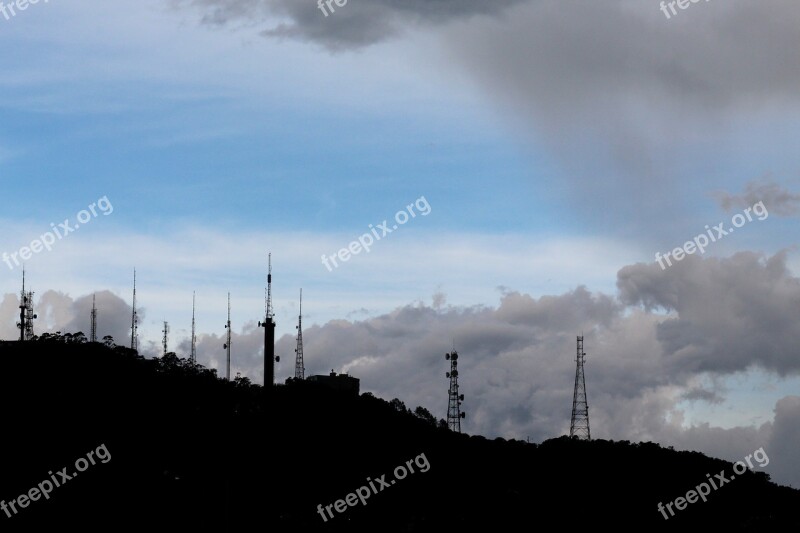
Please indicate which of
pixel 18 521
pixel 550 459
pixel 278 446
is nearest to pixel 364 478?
pixel 278 446

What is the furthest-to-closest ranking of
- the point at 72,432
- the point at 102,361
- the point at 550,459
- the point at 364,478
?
the point at 550,459, the point at 102,361, the point at 364,478, the point at 72,432

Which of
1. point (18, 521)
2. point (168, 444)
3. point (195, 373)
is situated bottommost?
point (18, 521)

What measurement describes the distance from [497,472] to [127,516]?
5855 cm

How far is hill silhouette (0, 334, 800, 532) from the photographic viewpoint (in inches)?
4222

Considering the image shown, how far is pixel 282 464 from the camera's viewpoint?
12794 centimetres

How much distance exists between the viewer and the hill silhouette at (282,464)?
10725 centimetres

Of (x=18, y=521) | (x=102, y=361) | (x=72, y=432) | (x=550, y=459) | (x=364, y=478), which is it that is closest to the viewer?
(x=18, y=521)

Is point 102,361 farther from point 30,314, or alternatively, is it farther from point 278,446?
point 278,446

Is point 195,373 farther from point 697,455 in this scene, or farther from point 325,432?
point 697,455

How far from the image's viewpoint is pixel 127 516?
10238cm

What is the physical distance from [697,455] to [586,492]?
100ft

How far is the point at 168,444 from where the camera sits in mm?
121312

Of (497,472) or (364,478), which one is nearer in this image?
(364,478)

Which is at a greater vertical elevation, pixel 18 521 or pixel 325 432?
pixel 325 432
